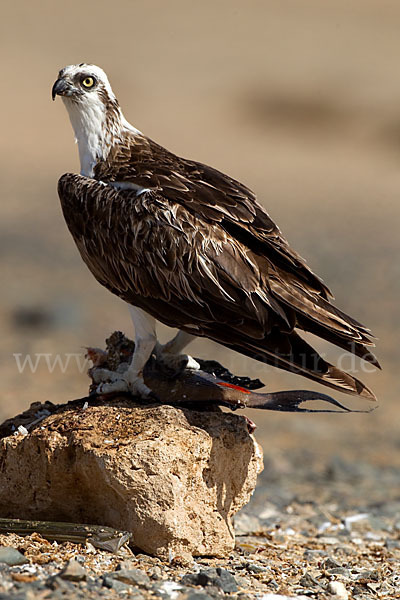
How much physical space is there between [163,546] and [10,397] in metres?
9.50

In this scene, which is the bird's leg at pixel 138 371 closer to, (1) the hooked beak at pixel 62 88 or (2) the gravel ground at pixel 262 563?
(2) the gravel ground at pixel 262 563

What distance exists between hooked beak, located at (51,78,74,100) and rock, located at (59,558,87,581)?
420 centimetres

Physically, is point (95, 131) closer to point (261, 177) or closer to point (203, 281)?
point (203, 281)

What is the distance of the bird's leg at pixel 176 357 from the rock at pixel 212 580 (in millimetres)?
2045

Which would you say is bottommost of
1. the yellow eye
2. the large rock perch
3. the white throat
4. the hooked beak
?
the large rock perch

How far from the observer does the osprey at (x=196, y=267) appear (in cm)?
670

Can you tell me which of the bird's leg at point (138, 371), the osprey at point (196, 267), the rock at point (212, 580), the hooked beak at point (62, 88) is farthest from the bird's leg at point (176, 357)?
the hooked beak at point (62, 88)

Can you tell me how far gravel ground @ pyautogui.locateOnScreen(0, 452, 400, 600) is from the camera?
210 inches

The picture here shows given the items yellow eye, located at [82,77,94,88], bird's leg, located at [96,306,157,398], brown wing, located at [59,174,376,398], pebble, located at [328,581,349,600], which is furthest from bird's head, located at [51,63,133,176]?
pebble, located at [328,581,349,600]

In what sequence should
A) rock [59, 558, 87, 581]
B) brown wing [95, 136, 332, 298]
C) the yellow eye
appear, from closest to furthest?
rock [59, 558, 87, 581] → brown wing [95, 136, 332, 298] → the yellow eye

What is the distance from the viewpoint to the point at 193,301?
6.92 metres

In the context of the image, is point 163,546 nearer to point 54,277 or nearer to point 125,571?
point 125,571

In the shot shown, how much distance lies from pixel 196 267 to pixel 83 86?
2.18 m

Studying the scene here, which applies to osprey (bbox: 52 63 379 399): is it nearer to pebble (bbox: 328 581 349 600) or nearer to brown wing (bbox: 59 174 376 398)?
brown wing (bbox: 59 174 376 398)
